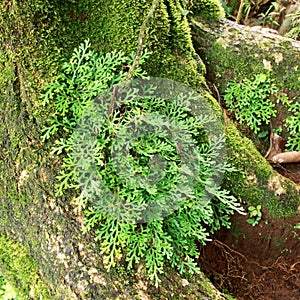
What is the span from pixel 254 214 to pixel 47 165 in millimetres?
1219

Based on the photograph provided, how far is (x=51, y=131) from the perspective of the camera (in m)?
1.75

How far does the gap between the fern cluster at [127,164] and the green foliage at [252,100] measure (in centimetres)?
75

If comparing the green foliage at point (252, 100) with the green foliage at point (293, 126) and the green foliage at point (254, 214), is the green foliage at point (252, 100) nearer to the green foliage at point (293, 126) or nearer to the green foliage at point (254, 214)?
the green foliage at point (293, 126)

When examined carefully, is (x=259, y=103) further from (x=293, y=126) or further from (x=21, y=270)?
(x=21, y=270)

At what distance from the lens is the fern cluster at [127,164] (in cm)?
167

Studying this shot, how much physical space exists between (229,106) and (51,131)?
1.23 meters

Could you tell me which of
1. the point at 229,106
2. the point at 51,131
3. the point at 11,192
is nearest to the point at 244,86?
the point at 229,106

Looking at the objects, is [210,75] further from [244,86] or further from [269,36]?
[269,36]

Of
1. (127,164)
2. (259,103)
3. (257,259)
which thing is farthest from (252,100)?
(127,164)

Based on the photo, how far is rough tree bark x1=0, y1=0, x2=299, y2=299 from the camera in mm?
1652

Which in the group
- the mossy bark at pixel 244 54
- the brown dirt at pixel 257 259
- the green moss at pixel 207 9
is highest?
the green moss at pixel 207 9

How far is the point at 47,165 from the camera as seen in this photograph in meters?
1.75

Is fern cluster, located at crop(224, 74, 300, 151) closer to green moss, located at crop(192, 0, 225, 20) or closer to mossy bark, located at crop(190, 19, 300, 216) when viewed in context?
mossy bark, located at crop(190, 19, 300, 216)

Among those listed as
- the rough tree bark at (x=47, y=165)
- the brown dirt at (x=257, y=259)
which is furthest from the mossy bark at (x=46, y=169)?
the brown dirt at (x=257, y=259)
